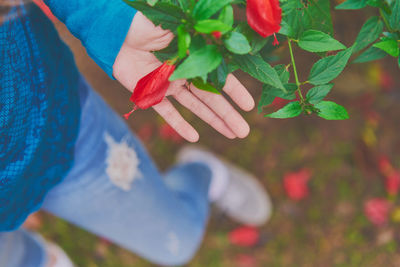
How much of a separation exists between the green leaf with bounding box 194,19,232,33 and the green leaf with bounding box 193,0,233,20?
2cm

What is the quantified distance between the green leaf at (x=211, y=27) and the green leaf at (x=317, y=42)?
0.66ft

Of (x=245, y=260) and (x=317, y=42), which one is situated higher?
(x=317, y=42)

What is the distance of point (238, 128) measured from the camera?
84 centimetres

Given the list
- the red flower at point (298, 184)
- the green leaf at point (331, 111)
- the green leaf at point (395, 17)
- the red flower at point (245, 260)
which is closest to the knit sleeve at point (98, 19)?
the green leaf at point (331, 111)

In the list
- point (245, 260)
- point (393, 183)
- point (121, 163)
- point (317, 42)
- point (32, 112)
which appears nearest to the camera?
point (317, 42)

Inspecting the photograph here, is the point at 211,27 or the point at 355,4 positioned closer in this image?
the point at 211,27

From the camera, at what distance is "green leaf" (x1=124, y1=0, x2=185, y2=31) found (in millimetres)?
595

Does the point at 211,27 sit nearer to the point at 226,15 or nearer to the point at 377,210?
the point at 226,15

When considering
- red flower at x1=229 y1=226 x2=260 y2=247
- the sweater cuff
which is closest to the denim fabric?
the sweater cuff

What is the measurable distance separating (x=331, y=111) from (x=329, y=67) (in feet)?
0.31

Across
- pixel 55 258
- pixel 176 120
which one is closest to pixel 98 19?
pixel 176 120

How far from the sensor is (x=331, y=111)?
0.69 metres

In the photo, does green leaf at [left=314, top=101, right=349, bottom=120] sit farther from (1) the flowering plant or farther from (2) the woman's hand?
(2) the woman's hand

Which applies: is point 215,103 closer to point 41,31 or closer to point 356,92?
point 41,31
